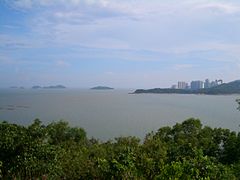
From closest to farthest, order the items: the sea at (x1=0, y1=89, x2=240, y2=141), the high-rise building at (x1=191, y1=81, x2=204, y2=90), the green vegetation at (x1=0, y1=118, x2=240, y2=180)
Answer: the green vegetation at (x1=0, y1=118, x2=240, y2=180) < the sea at (x1=0, y1=89, x2=240, y2=141) < the high-rise building at (x1=191, y1=81, x2=204, y2=90)

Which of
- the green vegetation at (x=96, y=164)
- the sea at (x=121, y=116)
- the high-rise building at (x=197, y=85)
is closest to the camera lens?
the green vegetation at (x=96, y=164)

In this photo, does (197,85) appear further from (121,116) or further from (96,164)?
(96,164)

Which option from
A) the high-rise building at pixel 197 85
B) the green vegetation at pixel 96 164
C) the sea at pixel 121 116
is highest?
the high-rise building at pixel 197 85

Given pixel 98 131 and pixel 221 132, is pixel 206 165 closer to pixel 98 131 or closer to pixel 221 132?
pixel 221 132

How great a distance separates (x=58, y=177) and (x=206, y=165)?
133 inches

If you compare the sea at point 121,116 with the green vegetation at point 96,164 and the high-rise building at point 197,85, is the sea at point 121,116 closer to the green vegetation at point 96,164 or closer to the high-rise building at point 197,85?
the green vegetation at point 96,164

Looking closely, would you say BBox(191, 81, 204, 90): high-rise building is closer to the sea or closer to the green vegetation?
the sea

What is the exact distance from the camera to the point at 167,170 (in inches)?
161

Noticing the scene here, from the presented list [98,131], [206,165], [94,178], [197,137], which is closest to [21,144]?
[94,178]

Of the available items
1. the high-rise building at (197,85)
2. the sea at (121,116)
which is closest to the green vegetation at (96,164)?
the sea at (121,116)

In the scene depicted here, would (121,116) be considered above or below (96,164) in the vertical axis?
below

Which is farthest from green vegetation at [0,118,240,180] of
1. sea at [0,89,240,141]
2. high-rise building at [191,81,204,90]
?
high-rise building at [191,81,204,90]

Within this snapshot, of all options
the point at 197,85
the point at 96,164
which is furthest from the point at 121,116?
the point at 197,85

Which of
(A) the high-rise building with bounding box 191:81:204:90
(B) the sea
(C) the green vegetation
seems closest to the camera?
(C) the green vegetation
